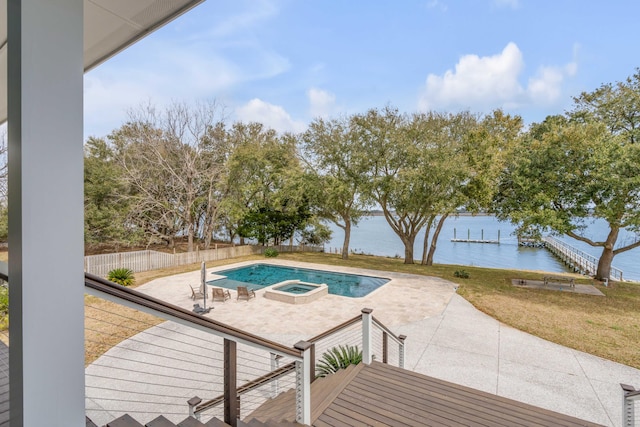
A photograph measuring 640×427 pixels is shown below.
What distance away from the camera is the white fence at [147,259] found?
11.8m

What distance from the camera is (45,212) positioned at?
99 cm

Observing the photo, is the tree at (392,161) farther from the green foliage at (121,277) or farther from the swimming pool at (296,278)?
the green foliage at (121,277)

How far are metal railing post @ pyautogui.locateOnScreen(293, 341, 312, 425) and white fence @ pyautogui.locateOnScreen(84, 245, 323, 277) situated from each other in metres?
10.6

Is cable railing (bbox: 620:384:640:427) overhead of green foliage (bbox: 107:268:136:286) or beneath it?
overhead

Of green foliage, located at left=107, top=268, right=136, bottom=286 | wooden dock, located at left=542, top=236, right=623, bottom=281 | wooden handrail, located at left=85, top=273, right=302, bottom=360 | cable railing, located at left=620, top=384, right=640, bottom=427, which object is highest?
wooden handrail, located at left=85, top=273, right=302, bottom=360

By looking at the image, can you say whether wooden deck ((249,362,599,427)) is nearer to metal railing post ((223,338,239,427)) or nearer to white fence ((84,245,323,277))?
metal railing post ((223,338,239,427))

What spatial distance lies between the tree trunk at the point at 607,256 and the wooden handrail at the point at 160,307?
14.4 meters

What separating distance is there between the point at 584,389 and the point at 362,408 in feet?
13.5

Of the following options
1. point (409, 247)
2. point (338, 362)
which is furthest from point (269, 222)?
point (338, 362)

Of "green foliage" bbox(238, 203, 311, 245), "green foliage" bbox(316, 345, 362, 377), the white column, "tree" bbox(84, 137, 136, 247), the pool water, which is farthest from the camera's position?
"green foliage" bbox(238, 203, 311, 245)

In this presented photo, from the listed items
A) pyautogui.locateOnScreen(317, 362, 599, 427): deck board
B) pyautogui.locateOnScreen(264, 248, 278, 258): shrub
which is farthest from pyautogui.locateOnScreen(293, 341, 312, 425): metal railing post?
pyautogui.locateOnScreen(264, 248, 278, 258): shrub

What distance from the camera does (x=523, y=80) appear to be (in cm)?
1845

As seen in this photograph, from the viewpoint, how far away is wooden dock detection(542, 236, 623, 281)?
14844mm

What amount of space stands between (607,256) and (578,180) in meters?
3.69
